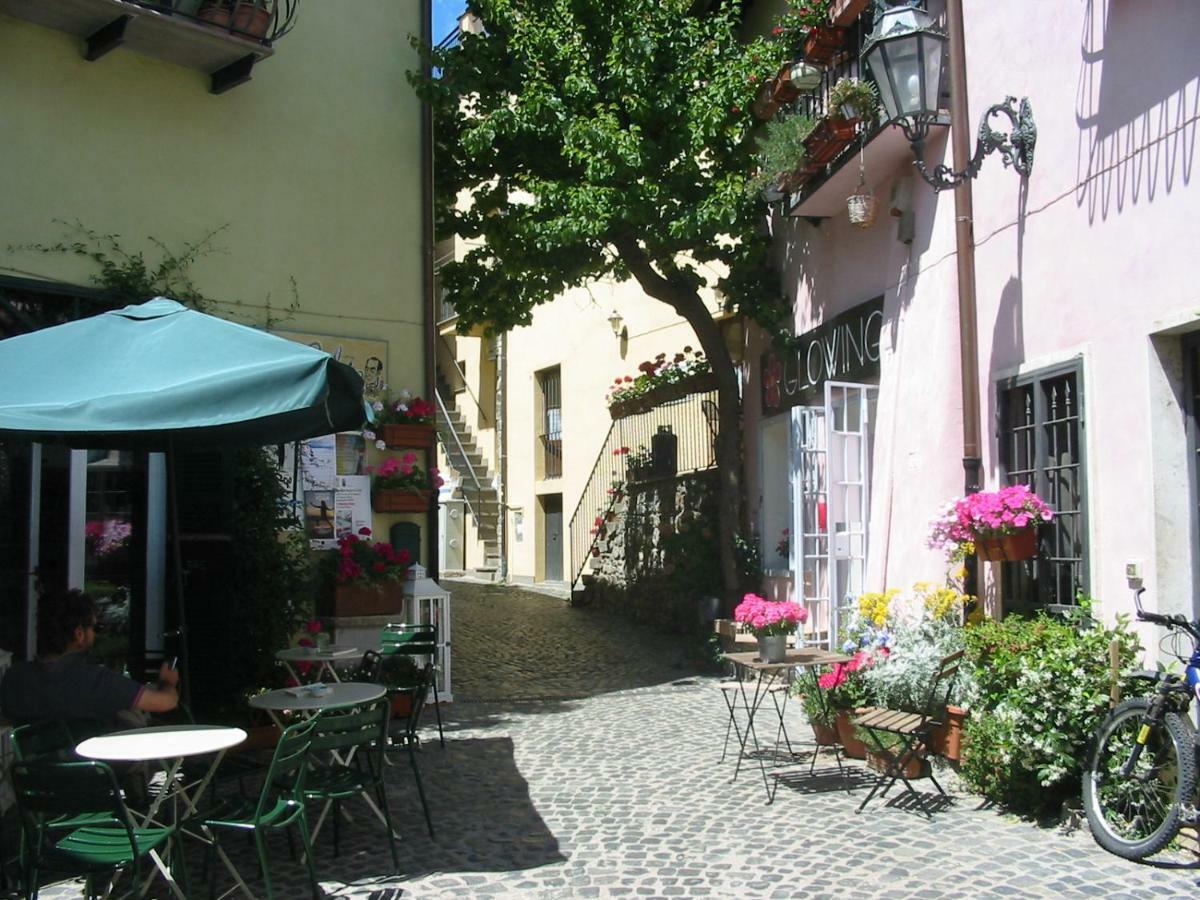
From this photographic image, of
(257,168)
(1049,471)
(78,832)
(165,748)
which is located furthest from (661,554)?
(78,832)

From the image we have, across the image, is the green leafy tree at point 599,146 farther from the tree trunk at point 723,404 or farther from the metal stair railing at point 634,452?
the metal stair railing at point 634,452

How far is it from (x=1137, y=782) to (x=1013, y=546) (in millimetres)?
1553

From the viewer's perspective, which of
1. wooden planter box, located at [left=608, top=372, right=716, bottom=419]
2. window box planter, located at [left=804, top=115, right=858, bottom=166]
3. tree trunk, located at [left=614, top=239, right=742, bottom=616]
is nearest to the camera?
window box planter, located at [left=804, top=115, right=858, bottom=166]

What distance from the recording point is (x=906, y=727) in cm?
578

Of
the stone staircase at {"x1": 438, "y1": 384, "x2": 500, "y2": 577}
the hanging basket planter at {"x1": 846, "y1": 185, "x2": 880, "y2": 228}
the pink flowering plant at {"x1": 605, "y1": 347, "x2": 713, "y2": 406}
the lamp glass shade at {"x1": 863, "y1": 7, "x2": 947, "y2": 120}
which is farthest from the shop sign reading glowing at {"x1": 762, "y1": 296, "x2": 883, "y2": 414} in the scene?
the stone staircase at {"x1": 438, "y1": 384, "x2": 500, "y2": 577}

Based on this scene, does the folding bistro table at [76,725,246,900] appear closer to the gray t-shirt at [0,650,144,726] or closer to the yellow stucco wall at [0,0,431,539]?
the gray t-shirt at [0,650,144,726]

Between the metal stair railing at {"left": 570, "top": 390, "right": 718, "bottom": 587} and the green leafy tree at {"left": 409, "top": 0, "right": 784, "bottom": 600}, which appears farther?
the metal stair railing at {"left": 570, "top": 390, "right": 718, "bottom": 587}

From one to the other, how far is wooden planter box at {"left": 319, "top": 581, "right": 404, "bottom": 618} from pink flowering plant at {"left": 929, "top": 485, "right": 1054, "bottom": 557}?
14.4ft

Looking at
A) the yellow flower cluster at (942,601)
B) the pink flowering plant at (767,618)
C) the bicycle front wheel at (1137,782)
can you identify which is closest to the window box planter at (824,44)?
the yellow flower cluster at (942,601)

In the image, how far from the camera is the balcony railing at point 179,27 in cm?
771

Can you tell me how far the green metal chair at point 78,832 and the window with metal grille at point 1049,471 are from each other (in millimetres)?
4838

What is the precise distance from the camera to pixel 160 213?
8.47 meters

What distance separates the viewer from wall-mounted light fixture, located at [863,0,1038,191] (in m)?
6.55

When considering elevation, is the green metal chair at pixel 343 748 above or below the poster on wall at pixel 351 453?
below
